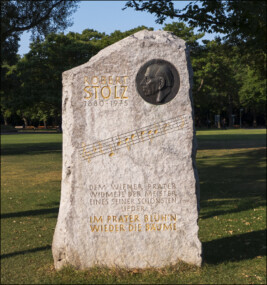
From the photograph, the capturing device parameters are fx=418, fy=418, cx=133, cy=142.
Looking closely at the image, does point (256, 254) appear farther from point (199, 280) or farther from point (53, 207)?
point (53, 207)

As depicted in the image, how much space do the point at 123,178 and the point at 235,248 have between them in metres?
2.65

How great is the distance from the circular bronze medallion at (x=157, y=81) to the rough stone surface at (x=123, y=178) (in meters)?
0.08

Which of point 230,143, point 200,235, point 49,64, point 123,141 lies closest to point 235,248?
point 200,235

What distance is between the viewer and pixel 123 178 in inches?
252

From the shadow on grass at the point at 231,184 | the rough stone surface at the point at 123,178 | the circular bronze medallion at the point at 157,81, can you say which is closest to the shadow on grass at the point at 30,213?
the shadow on grass at the point at 231,184

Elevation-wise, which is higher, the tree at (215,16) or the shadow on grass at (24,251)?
the tree at (215,16)

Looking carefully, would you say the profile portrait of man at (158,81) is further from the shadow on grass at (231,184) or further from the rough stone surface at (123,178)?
the shadow on grass at (231,184)

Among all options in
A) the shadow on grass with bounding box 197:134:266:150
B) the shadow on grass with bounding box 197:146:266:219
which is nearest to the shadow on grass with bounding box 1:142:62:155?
the shadow on grass with bounding box 197:134:266:150

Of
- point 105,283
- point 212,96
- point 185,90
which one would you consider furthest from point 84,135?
point 212,96

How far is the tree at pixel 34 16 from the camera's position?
656 inches

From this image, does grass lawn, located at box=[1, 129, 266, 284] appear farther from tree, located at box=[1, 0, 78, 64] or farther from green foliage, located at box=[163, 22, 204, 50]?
green foliage, located at box=[163, 22, 204, 50]

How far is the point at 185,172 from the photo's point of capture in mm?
6449

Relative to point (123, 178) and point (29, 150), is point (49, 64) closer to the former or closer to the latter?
point (29, 150)

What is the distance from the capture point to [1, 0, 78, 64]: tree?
16.7 m
